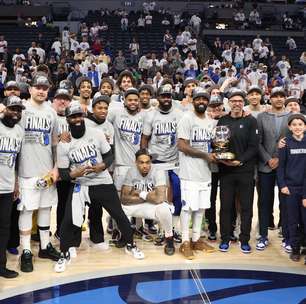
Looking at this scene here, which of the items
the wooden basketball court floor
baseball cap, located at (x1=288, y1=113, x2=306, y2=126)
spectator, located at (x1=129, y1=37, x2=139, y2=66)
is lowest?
the wooden basketball court floor

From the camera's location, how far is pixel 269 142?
5.36 metres

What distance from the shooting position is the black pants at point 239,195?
5.27 meters

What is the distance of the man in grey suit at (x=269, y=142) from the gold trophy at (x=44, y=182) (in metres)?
2.08

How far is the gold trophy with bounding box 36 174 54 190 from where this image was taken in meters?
4.80

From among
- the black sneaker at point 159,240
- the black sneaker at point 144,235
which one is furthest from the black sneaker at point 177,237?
the black sneaker at point 144,235

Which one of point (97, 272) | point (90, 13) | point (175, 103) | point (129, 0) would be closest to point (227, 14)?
point (129, 0)

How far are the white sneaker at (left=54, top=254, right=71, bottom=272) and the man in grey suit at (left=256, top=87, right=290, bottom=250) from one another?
2003 millimetres

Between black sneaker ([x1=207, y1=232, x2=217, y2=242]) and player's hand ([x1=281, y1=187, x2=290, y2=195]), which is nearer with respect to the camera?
player's hand ([x1=281, y1=187, x2=290, y2=195])

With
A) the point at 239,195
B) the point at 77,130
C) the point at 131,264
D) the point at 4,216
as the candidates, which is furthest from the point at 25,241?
the point at 239,195

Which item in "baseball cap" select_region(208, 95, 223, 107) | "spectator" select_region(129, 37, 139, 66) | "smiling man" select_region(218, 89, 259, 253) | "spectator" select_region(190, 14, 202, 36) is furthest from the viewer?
"spectator" select_region(190, 14, 202, 36)

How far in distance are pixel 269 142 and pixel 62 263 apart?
233cm

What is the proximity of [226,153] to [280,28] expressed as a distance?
18.2 meters

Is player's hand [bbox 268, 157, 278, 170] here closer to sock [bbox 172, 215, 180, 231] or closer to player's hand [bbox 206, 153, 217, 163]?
player's hand [bbox 206, 153, 217, 163]

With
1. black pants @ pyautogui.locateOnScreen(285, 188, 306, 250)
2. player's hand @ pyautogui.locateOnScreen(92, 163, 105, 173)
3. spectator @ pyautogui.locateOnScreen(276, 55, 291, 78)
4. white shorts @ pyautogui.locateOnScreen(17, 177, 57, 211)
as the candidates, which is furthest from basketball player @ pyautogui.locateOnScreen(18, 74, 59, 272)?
spectator @ pyautogui.locateOnScreen(276, 55, 291, 78)
